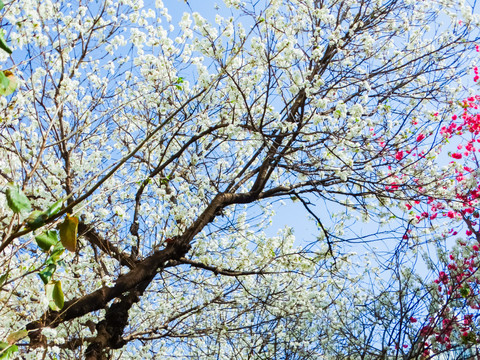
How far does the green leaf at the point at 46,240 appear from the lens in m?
1.27

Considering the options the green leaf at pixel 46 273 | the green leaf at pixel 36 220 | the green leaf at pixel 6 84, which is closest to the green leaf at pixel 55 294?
the green leaf at pixel 46 273

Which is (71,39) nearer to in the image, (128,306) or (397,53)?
(128,306)

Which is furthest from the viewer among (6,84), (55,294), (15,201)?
(55,294)

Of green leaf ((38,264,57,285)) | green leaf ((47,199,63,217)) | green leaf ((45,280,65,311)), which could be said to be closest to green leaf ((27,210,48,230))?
green leaf ((47,199,63,217))

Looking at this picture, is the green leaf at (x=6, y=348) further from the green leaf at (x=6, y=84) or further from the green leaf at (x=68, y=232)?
the green leaf at (x=6, y=84)

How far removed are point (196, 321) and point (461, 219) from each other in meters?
3.90

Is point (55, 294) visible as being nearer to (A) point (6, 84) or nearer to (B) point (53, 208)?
(B) point (53, 208)

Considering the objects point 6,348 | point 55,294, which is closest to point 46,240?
point 55,294

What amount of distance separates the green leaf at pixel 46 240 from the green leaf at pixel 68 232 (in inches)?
0.8

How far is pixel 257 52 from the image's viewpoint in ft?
18.2

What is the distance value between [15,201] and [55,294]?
0.37 m

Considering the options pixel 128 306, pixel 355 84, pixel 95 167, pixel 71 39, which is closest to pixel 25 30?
pixel 71 39

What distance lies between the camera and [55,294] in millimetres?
1434

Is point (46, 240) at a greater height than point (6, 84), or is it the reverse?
point (6, 84)
